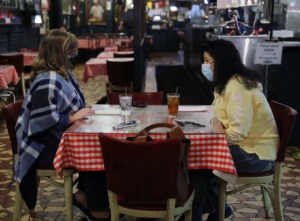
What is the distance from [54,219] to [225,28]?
4.82 m

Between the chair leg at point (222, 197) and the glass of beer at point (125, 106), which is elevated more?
the glass of beer at point (125, 106)

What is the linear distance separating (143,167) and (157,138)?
0.49 m

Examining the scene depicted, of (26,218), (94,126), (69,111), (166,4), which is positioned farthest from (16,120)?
(166,4)

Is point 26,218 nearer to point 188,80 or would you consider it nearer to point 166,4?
point 188,80

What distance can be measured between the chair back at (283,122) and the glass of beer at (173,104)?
73 centimetres

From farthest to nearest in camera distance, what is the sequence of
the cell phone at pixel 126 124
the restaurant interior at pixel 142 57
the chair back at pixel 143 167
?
the restaurant interior at pixel 142 57
the cell phone at pixel 126 124
the chair back at pixel 143 167

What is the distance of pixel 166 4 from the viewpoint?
73.7 ft

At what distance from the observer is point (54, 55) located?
3.03 metres

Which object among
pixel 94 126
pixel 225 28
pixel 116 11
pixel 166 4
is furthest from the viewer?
pixel 166 4

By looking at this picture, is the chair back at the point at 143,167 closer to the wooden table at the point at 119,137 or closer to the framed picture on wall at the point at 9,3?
the wooden table at the point at 119,137

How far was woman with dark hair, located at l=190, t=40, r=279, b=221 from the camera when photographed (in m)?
2.78

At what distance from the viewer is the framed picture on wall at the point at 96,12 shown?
1745cm

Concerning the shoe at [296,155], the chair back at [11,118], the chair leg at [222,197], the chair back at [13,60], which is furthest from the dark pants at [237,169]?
the chair back at [13,60]

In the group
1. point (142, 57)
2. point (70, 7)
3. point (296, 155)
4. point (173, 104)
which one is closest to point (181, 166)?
point (173, 104)
